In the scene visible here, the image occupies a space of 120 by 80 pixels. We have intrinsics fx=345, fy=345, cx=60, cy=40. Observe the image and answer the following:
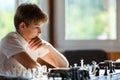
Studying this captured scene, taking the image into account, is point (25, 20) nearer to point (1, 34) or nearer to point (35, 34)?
point (35, 34)

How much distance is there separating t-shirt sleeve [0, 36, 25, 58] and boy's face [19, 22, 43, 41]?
7 centimetres

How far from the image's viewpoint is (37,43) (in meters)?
2.29

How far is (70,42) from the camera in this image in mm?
4164

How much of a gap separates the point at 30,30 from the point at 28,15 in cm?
9

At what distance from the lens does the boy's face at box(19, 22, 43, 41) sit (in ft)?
6.95

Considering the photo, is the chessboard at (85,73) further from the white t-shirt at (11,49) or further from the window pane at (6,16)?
the window pane at (6,16)

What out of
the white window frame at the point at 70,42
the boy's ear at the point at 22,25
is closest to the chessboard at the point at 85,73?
the boy's ear at the point at 22,25

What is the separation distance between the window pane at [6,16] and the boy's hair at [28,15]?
5.69 feet

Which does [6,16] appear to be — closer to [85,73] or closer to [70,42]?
[70,42]

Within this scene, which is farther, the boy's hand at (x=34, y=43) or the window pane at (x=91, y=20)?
the window pane at (x=91, y=20)

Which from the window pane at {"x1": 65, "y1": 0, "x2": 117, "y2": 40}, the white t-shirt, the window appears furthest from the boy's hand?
the window pane at {"x1": 65, "y1": 0, "x2": 117, "y2": 40}

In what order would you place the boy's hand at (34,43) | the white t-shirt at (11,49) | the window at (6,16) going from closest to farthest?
1. the white t-shirt at (11,49)
2. the boy's hand at (34,43)
3. the window at (6,16)

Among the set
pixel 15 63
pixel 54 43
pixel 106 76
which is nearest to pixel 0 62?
pixel 15 63

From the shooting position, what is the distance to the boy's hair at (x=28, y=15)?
2111 mm
